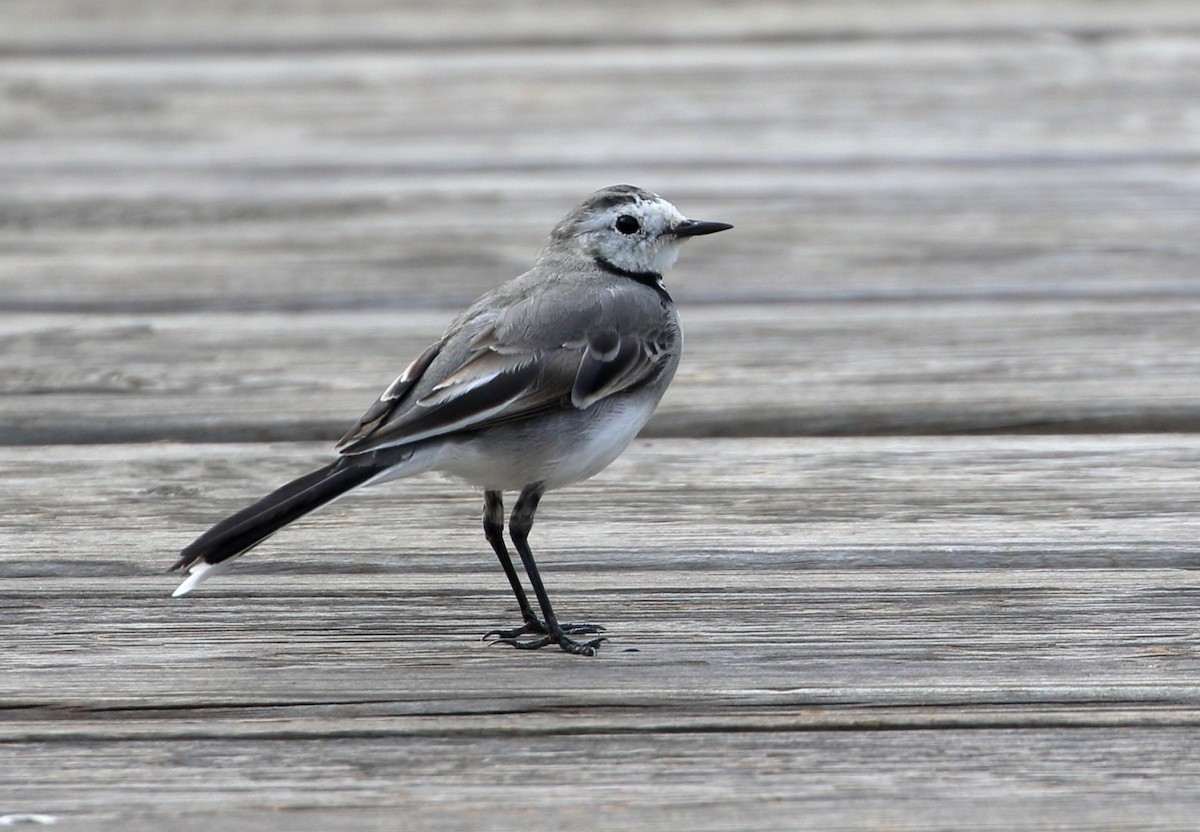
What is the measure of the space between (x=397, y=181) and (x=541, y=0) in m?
2.58

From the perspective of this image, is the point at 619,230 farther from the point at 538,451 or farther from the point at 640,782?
the point at 640,782

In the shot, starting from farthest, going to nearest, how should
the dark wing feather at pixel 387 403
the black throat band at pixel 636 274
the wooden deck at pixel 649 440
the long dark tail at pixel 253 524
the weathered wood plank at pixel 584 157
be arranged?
the weathered wood plank at pixel 584 157, the black throat band at pixel 636 274, the dark wing feather at pixel 387 403, the long dark tail at pixel 253 524, the wooden deck at pixel 649 440

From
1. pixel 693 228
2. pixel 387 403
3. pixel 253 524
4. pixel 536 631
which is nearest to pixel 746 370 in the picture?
pixel 693 228

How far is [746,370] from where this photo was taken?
3.70 metres

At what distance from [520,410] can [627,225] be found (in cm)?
65

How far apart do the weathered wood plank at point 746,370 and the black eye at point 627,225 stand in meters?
0.47

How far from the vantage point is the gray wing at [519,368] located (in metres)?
2.60

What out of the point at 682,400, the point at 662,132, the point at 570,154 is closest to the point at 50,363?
the point at 682,400

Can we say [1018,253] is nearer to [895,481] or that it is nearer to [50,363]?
[895,481]

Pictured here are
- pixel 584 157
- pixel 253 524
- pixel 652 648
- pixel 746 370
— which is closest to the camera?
pixel 253 524

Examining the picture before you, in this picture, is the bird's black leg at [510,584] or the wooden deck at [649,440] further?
the bird's black leg at [510,584]

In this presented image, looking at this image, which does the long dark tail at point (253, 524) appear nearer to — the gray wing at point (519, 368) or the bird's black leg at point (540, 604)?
the gray wing at point (519, 368)

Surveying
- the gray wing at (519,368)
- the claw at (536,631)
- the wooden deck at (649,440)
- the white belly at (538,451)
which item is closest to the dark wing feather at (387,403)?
the gray wing at (519,368)

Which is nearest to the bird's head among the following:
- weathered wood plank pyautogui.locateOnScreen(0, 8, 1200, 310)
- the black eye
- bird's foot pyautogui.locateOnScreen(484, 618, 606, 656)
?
the black eye
